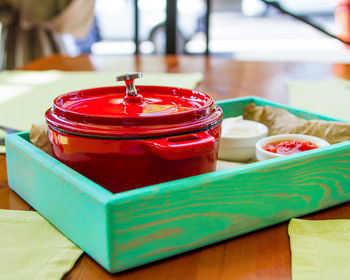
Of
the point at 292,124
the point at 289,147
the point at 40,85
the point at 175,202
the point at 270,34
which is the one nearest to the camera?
the point at 175,202

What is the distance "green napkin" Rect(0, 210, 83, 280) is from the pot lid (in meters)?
0.14

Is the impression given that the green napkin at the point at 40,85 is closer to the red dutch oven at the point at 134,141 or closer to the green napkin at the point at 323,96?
the green napkin at the point at 323,96

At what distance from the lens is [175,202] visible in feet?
1.88

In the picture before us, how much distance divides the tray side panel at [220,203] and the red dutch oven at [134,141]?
0.14ft

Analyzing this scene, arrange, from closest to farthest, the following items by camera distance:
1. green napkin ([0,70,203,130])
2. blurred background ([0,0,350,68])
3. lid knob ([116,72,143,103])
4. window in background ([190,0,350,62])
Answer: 1. lid knob ([116,72,143,103])
2. green napkin ([0,70,203,130])
3. blurred background ([0,0,350,68])
4. window in background ([190,0,350,62])

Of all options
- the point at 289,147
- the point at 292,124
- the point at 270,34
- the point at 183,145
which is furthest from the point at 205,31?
the point at 270,34

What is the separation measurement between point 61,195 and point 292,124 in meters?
0.51

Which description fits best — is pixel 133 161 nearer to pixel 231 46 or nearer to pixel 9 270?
pixel 9 270

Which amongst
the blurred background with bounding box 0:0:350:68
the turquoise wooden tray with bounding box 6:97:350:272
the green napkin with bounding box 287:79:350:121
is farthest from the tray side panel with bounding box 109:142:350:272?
the blurred background with bounding box 0:0:350:68

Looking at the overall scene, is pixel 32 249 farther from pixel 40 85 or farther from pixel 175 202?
pixel 40 85

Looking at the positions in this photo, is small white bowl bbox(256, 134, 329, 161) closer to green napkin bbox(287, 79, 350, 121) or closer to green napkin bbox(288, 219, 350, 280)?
green napkin bbox(288, 219, 350, 280)

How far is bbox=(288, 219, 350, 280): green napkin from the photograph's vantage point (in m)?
0.55

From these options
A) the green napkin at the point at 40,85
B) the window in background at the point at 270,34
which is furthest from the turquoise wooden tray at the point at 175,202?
the window in background at the point at 270,34

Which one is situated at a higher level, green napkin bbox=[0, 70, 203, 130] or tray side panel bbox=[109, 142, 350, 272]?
tray side panel bbox=[109, 142, 350, 272]
